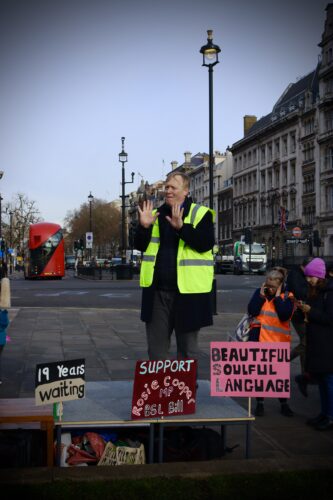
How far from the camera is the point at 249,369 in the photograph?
4.91 metres

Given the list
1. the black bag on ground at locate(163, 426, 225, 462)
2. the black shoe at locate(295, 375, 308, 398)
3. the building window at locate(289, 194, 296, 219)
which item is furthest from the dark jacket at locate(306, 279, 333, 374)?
the building window at locate(289, 194, 296, 219)

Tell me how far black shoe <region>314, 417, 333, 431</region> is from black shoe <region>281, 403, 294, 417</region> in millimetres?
526

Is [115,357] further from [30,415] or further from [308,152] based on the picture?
[308,152]

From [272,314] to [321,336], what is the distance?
0.68 meters

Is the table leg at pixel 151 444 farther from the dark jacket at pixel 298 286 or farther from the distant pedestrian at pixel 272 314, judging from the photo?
the dark jacket at pixel 298 286

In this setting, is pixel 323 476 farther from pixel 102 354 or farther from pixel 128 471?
pixel 102 354

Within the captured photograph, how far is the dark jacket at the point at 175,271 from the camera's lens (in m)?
5.23

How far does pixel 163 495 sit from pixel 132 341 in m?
7.91

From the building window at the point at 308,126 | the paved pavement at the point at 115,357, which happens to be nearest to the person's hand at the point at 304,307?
the paved pavement at the point at 115,357

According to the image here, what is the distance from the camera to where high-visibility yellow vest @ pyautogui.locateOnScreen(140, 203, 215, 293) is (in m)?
5.23


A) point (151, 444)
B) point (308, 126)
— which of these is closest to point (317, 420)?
point (151, 444)

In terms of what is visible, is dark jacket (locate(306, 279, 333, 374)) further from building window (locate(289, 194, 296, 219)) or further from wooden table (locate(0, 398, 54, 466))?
building window (locate(289, 194, 296, 219))

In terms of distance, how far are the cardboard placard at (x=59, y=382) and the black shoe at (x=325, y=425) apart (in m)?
2.27

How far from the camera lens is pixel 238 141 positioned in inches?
3497
